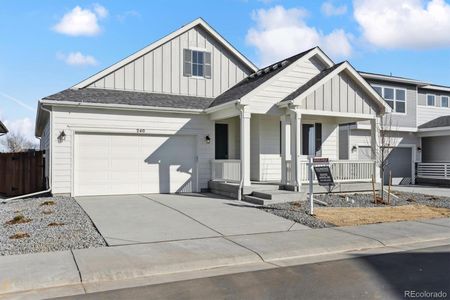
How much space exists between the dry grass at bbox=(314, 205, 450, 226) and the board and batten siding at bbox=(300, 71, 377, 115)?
400 cm

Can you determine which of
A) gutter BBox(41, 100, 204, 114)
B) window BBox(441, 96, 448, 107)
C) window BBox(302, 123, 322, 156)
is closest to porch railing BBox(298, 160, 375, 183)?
window BBox(302, 123, 322, 156)

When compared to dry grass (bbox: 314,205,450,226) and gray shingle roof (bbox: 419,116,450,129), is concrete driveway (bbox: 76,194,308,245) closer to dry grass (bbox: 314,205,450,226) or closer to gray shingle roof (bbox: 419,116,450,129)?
dry grass (bbox: 314,205,450,226)

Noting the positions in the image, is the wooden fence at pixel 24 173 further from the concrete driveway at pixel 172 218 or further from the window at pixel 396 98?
the window at pixel 396 98

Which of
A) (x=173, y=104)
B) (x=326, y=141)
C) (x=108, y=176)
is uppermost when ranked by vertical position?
(x=173, y=104)

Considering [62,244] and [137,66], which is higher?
[137,66]

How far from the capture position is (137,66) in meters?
17.2

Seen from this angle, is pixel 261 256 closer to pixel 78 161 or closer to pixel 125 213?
pixel 125 213

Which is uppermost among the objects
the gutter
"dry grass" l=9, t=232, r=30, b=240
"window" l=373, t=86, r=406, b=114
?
"window" l=373, t=86, r=406, b=114

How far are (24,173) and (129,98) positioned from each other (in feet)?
19.9

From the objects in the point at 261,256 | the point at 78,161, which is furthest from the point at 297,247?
the point at 78,161

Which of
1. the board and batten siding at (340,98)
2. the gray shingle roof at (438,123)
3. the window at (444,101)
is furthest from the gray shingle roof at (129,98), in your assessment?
the window at (444,101)

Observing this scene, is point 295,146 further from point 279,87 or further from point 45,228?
point 45,228

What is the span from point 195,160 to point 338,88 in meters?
6.23

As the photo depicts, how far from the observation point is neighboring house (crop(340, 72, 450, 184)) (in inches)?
876
